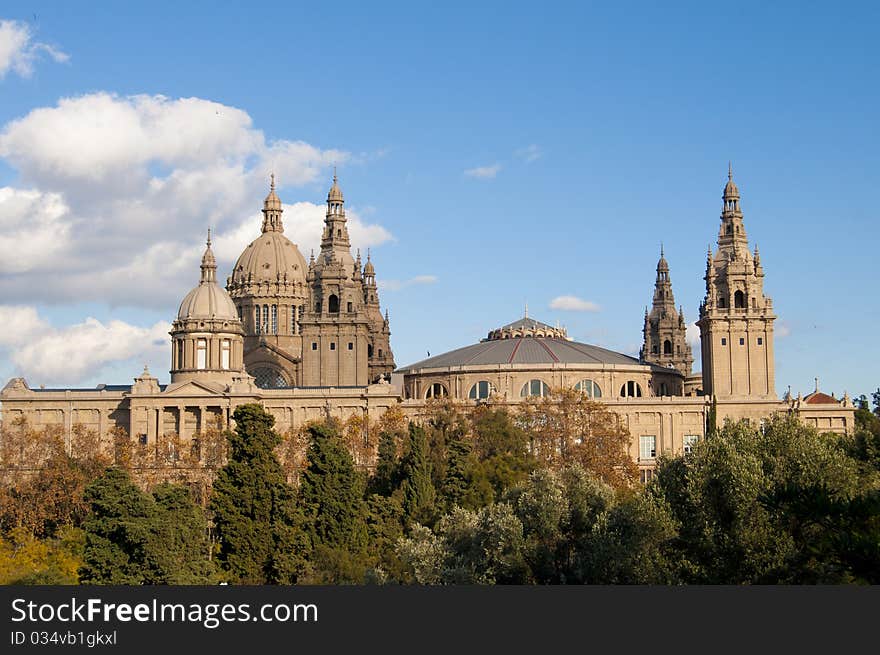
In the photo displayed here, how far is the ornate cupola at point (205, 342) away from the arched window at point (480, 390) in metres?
27.9

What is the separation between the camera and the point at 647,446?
530 ft

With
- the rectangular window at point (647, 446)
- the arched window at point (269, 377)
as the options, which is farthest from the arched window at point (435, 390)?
the rectangular window at point (647, 446)

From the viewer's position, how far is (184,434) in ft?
506

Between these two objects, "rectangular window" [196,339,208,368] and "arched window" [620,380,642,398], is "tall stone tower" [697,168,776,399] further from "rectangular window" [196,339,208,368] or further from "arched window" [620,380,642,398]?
"rectangular window" [196,339,208,368]

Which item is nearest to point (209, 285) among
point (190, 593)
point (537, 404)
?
point (537, 404)

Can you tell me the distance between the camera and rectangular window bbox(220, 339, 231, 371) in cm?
16150

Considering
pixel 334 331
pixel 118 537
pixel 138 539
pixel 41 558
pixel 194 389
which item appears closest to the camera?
pixel 138 539

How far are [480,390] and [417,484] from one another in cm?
7421

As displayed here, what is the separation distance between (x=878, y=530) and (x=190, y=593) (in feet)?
69.6

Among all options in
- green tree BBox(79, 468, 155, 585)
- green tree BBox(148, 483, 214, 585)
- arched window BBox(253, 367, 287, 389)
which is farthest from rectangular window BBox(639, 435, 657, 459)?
green tree BBox(79, 468, 155, 585)

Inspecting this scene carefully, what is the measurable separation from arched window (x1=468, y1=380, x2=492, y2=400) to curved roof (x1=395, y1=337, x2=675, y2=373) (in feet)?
8.50

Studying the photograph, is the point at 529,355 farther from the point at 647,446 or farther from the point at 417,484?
the point at 417,484

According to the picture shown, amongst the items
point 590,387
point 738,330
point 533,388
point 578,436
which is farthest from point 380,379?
point 738,330

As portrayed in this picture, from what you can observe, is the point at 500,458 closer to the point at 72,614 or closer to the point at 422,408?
the point at 422,408
